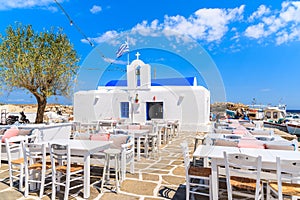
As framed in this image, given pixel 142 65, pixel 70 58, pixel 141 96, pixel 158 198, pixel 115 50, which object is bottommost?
pixel 158 198

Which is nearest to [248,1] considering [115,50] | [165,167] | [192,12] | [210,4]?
[210,4]

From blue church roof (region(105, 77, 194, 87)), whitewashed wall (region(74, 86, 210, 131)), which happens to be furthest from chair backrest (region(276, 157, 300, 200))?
blue church roof (region(105, 77, 194, 87))

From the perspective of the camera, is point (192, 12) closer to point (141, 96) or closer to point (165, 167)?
point (141, 96)

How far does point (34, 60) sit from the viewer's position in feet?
24.7

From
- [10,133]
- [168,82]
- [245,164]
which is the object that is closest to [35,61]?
[10,133]

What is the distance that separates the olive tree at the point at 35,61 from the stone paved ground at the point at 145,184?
2959mm

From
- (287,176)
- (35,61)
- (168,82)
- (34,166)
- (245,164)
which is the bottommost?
(34,166)

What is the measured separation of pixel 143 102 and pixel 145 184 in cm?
1074

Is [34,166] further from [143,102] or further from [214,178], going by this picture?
[143,102]

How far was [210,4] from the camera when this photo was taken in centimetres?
1292

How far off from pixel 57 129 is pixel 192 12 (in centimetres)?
1109

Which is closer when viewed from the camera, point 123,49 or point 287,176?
point 287,176

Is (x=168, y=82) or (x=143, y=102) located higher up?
(x=168, y=82)

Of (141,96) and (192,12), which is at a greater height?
(192,12)
